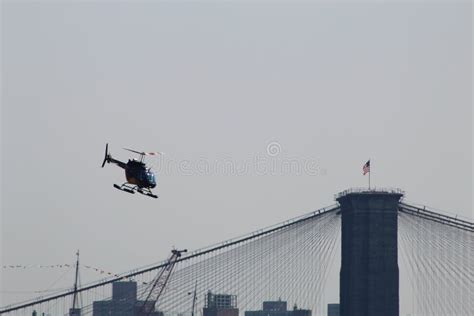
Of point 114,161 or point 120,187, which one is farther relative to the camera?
point 114,161
